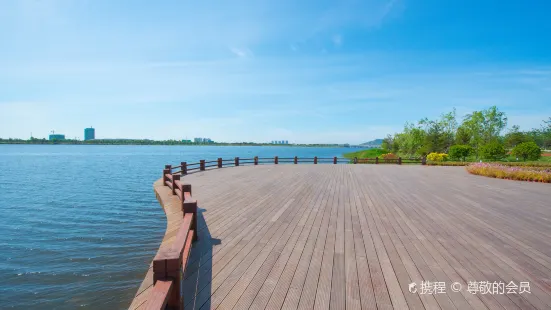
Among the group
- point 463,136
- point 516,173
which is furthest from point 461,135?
point 516,173

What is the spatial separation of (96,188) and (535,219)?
2139 centimetres

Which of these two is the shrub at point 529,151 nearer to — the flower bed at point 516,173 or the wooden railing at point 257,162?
the wooden railing at point 257,162

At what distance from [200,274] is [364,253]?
2.48m

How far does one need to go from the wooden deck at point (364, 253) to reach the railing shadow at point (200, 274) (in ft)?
0.04

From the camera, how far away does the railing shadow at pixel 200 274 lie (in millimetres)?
3053

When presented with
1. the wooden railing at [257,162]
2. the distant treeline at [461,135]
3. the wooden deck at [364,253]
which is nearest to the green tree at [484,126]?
the distant treeline at [461,135]

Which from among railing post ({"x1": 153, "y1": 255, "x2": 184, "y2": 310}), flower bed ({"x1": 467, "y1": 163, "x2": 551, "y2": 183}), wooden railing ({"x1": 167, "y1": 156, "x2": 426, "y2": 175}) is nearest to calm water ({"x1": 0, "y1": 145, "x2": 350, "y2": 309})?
wooden railing ({"x1": 167, "y1": 156, "x2": 426, "y2": 175})

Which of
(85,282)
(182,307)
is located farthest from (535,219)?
(85,282)

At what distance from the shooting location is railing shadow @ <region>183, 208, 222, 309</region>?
3.05m

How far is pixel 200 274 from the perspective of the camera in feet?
12.1

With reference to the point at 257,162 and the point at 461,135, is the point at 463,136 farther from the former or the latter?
the point at 257,162

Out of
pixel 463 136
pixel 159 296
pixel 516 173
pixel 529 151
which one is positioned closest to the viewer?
pixel 159 296

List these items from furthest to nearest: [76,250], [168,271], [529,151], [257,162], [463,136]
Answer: [463,136]
[529,151]
[257,162]
[76,250]
[168,271]

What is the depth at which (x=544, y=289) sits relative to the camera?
332 cm
